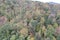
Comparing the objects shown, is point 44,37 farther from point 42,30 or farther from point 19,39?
point 19,39

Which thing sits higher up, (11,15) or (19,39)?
(11,15)

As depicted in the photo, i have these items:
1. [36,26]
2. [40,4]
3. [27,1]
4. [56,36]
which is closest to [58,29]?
[56,36]

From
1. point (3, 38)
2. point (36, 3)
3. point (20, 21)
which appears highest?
point (36, 3)

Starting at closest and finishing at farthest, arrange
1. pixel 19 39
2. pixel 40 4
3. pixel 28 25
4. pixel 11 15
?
1. pixel 19 39
2. pixel 28 25
3. pixel 11 15
4. pixel 40 4

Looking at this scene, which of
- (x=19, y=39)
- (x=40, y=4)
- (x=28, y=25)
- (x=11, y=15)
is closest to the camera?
(x=19, y=39)

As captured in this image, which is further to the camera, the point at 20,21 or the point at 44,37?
the point at 20,21

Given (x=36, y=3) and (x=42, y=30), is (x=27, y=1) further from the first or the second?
(x=42, y=30)

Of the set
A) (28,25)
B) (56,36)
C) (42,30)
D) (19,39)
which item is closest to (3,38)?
(19,39)
